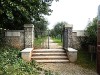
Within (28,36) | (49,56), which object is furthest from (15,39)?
(49,56)

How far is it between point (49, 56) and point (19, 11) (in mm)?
3542

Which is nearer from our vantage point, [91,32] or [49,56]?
[49,56]

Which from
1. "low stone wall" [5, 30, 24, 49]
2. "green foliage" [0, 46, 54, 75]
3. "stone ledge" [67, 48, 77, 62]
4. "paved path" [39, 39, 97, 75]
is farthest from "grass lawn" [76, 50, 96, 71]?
"low stone wall" [5, 30, 24, 49]

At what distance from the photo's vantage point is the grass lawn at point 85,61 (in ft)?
44.0

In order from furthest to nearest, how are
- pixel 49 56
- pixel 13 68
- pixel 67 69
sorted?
1. pixel 49 56
2. pixel 67 69
3. pixel 13 68

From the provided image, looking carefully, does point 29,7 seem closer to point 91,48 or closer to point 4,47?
point 4,47

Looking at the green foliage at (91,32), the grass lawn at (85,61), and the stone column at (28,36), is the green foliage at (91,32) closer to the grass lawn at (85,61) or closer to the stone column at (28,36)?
the grass lawn at (85,61)

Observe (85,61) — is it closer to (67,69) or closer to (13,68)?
(67,69)

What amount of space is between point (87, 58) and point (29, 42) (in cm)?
422

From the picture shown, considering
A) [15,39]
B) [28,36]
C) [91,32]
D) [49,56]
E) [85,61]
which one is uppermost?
[91,32]

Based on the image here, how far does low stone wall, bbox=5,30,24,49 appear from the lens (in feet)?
55.8

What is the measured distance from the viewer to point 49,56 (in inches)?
602

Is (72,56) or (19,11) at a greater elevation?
(19,11)

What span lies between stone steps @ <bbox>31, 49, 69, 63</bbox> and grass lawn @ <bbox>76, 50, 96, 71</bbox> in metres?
0.85
